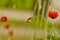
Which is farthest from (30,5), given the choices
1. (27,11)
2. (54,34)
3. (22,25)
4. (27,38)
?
(54,34)

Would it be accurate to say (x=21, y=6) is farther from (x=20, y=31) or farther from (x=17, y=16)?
(x=20, y=31)

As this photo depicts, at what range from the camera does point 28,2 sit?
2.98 meters

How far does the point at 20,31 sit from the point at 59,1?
24.4 inches

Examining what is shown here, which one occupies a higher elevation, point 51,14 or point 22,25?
point 51,14

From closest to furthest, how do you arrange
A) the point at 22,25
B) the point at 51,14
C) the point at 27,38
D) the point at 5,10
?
the point at 51,14, the point at 27,38, the point at 22,25, the point at 5,10

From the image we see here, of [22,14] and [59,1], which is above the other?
[59,1]

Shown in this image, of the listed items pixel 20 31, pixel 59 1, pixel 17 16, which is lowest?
pixel 20 31

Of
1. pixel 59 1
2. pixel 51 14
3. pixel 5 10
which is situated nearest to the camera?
pixel 51 14

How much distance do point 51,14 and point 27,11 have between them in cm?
181

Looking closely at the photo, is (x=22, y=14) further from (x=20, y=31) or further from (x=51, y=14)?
(x=51, y=14)

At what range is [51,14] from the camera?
3.67 ft

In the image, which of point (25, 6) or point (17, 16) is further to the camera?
point (25, 6)

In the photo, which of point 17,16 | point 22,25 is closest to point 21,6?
point 17,16

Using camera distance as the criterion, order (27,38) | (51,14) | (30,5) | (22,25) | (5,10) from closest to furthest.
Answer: (51,14)
(27,38)
(22,25)
(5,10)
(30,5)
